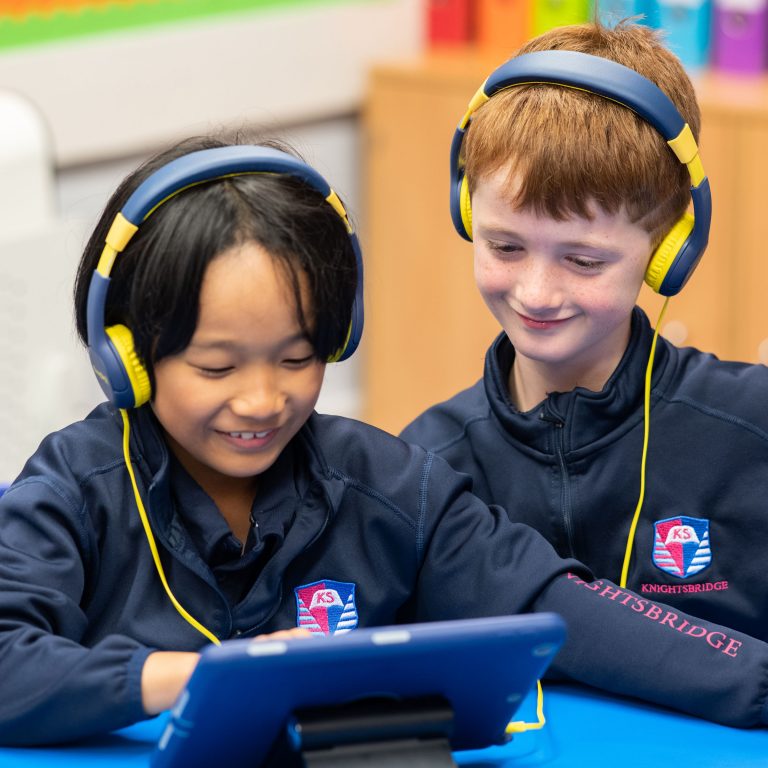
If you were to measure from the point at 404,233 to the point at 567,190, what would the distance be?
6.23 feet

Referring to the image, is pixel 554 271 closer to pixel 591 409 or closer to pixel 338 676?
pixel 591 409

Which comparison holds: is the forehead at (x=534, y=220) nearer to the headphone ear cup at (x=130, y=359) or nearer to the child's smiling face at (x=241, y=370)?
the child's smiling face at (x=241, y=370)

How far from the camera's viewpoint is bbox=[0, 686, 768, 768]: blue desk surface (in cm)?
108

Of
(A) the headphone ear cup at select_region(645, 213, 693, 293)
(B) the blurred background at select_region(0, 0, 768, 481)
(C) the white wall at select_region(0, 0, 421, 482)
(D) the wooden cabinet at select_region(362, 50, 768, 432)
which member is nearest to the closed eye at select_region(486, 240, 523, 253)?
(A) the headphone ear cup at select_region(645, 213, 693, 293)

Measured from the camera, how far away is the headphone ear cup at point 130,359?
113 centimetres

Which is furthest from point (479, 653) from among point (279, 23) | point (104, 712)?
point (279, 23)

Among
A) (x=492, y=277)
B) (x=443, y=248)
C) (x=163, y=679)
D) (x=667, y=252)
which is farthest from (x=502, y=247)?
(x=443, y=248)

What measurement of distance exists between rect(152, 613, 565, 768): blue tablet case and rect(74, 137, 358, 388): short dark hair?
300 millimetres

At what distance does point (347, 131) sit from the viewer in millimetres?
3217

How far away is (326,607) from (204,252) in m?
0.33

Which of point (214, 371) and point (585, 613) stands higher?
point (214, 371)

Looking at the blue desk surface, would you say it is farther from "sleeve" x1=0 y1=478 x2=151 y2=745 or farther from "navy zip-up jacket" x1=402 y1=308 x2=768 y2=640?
"navy zip-up jacket" x1=402 y1=308 x2=768 y2=640

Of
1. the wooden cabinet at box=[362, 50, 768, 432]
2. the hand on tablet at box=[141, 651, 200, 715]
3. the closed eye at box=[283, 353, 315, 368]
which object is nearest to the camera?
the hand on tablet at box=[141, 651, 200, 715]

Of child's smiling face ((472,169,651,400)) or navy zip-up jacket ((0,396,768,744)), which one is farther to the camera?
child's smiling face ((472,169,651,400))
